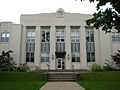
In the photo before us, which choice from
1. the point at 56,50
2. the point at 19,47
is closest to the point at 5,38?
the point at 19,47

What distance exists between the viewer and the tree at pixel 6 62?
3576 centimetres

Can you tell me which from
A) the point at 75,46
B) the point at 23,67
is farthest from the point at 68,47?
the point at 23,67

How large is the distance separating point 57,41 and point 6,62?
11.3 m

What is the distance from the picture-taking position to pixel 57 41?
141 feet

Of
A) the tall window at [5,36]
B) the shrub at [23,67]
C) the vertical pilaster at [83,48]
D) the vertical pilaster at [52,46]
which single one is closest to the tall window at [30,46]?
the shrub at [23,67]

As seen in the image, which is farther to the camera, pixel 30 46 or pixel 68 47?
pixel 30 46

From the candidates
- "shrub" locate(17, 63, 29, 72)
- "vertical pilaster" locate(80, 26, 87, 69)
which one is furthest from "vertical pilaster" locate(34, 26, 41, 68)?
"vertical pilaster" locate(80, 26, 87, 69)

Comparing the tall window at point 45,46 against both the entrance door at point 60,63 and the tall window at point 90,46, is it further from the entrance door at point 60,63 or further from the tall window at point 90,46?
the tall window at point 90,46

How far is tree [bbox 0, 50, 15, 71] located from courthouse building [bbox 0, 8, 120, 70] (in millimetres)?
1755

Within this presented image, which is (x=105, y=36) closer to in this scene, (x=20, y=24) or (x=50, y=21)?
(x=50, y=21)

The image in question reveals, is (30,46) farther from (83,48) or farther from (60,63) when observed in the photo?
(83,48)

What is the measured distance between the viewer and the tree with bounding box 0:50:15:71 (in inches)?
1408

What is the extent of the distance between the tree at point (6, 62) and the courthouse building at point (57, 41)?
69.1 inches

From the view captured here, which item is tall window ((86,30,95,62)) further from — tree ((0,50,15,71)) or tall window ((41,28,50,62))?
tree ((0,50,15,71))
